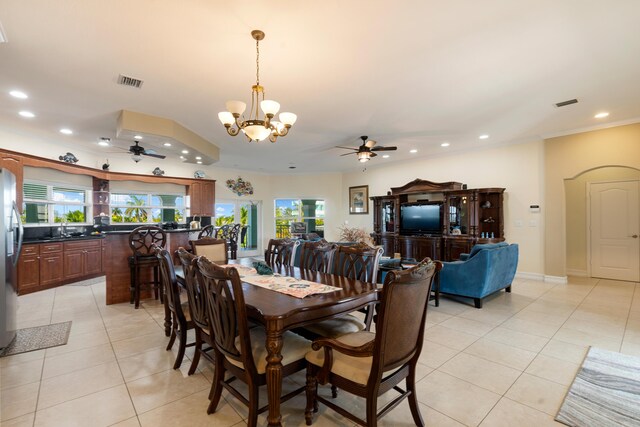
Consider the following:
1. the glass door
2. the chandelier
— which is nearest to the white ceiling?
the chandelier

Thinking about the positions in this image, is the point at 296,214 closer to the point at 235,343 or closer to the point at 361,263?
the point at 361,263

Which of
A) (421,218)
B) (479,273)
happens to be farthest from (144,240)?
(421,218)

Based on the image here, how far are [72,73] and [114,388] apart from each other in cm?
321

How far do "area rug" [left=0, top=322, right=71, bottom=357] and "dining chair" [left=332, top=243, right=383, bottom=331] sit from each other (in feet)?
9.78

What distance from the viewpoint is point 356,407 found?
2.03 meters

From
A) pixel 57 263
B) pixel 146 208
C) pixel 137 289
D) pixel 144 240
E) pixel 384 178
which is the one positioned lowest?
pixel 137 289

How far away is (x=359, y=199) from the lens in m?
9.31

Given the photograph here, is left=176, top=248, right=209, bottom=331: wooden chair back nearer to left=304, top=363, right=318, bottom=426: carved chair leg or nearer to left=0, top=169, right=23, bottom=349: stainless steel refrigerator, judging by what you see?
left=304, top=363, right=318, bottom=426: carved chair leg

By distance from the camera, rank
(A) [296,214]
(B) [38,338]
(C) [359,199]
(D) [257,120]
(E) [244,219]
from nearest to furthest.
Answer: (D) [257,120], (B) [38,338], (C) [359,199], (E) [244,219], (A) [296,214]

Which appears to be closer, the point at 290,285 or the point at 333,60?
the point at 290,285

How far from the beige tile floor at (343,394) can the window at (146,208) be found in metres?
3.54

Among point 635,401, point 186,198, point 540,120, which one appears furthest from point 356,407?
point 186,198

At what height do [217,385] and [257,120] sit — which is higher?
[257,120]

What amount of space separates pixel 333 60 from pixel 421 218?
517cm
